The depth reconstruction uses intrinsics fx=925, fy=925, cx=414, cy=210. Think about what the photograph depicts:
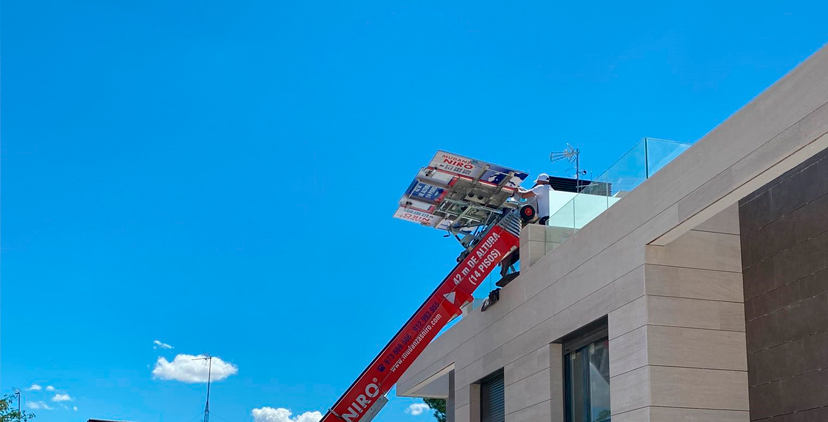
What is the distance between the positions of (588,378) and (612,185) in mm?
3104

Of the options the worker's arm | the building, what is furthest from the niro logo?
the worker's arm

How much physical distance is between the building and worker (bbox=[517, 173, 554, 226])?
237 cm

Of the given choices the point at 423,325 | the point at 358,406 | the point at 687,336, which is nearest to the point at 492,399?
the point at 423,325

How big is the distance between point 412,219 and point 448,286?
1939 millimetres

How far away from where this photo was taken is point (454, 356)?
21.1m

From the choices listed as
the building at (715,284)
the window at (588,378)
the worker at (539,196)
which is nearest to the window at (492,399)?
the worker at (539,196)

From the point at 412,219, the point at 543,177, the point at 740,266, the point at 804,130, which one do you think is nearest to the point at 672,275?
the point at 740,266

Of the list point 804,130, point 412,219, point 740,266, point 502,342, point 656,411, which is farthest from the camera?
point 412,219

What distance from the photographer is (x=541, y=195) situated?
17938 millimetres

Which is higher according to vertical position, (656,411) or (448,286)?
(448,286)

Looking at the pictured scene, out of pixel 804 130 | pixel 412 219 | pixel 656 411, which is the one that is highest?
pixel 412 219

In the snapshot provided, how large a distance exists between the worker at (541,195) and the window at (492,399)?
322 cm

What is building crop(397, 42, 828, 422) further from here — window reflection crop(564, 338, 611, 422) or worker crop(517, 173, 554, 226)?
worker crop(517, 173, 554, 226)

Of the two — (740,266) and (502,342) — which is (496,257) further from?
(740,266)
